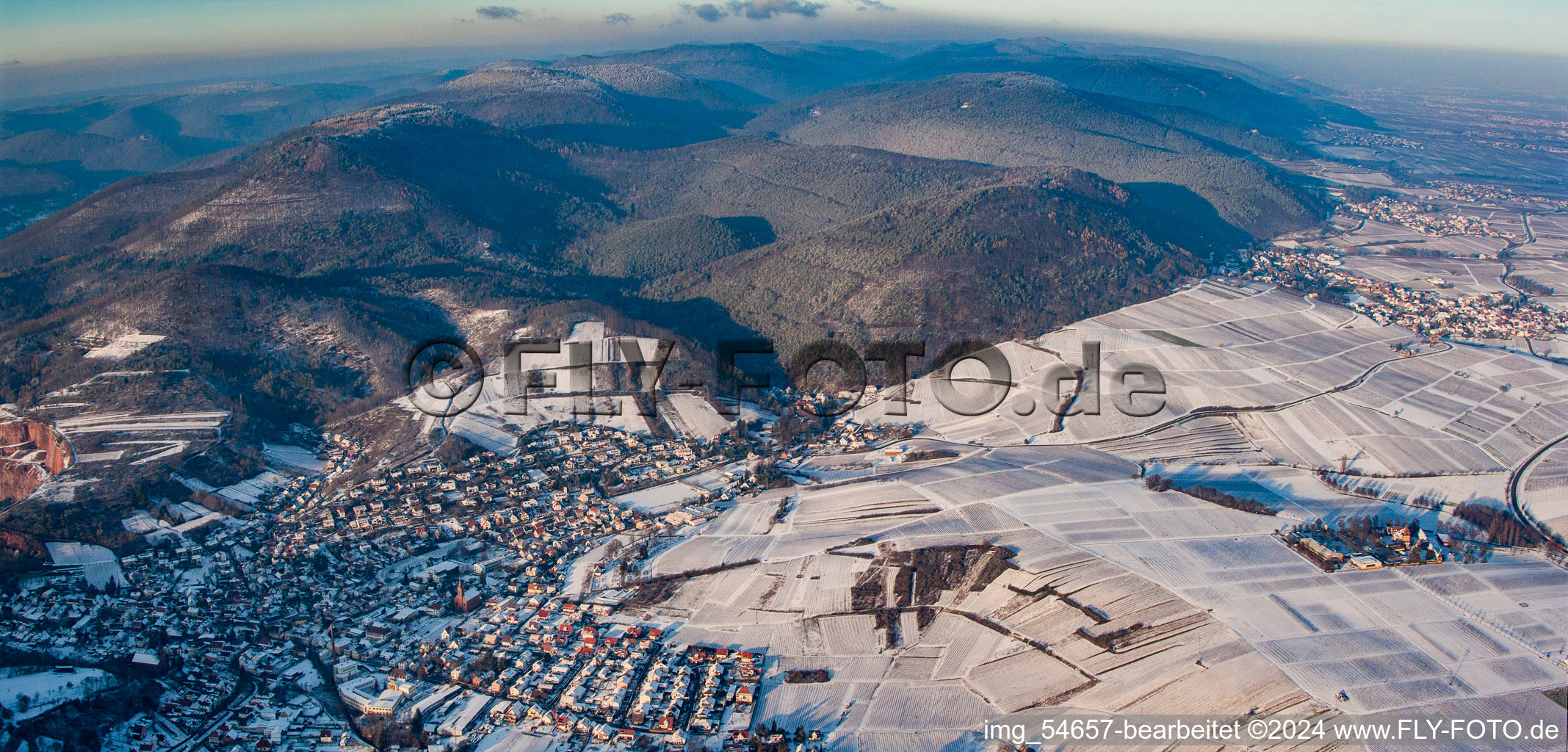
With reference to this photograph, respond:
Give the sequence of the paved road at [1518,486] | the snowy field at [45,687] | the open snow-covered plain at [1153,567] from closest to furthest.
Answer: the snowy field at [45,687] → the open snow-covered plain at [1153,567] → the paved road at [1518,486]

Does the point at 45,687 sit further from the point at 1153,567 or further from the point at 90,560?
the point at 1153,567

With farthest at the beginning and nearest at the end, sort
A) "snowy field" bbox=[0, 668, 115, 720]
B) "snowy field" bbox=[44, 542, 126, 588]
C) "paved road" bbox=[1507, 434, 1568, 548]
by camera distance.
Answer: "paved road" bbox=[1507, 434, 1568, 548] → "snowy field" bbox=[44, 542, 126, 588] → "snowy field" bbox=[0, 668, 115, 720]

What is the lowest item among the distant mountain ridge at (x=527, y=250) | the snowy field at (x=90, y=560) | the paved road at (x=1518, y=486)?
the snowy field at (x=90, y=560)

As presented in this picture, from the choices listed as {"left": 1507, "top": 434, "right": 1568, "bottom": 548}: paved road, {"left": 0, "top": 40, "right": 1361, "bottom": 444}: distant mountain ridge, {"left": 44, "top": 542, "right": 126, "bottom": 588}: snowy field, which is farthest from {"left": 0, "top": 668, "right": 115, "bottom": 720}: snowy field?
{"left": 1507, "top": 434, "right": 1568, "bottom": 548}: paved road

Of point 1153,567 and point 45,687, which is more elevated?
point 1153,567

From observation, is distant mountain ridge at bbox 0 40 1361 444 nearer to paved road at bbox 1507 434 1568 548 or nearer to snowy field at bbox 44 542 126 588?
snowy field at bbox 44 542 126 588

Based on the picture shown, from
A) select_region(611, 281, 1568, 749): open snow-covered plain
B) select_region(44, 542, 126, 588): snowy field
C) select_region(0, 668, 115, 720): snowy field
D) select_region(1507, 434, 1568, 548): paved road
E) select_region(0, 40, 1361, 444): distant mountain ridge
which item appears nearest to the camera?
select_region(0, 668, 115, 720): snowy field

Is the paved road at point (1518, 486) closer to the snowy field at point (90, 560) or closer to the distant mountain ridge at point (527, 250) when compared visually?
the distant mountain ridge at point (527, 250)

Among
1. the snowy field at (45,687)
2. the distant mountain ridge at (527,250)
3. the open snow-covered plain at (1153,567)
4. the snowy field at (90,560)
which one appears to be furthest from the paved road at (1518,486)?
the snowy field at (90,560)

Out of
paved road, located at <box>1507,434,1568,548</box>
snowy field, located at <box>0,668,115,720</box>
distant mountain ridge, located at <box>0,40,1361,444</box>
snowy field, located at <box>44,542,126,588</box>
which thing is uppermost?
distant mountain ridge, located at <box>0,40,1361,444</box>

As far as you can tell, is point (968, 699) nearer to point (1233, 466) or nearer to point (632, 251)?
point (1233, 466)

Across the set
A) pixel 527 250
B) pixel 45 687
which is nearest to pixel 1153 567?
pixel 45 687

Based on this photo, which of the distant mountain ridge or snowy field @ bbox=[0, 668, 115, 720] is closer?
snowy field @ bbox=[0, 668, 115, 720]

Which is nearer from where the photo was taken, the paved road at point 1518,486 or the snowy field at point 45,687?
the snowy field at point 45,687
